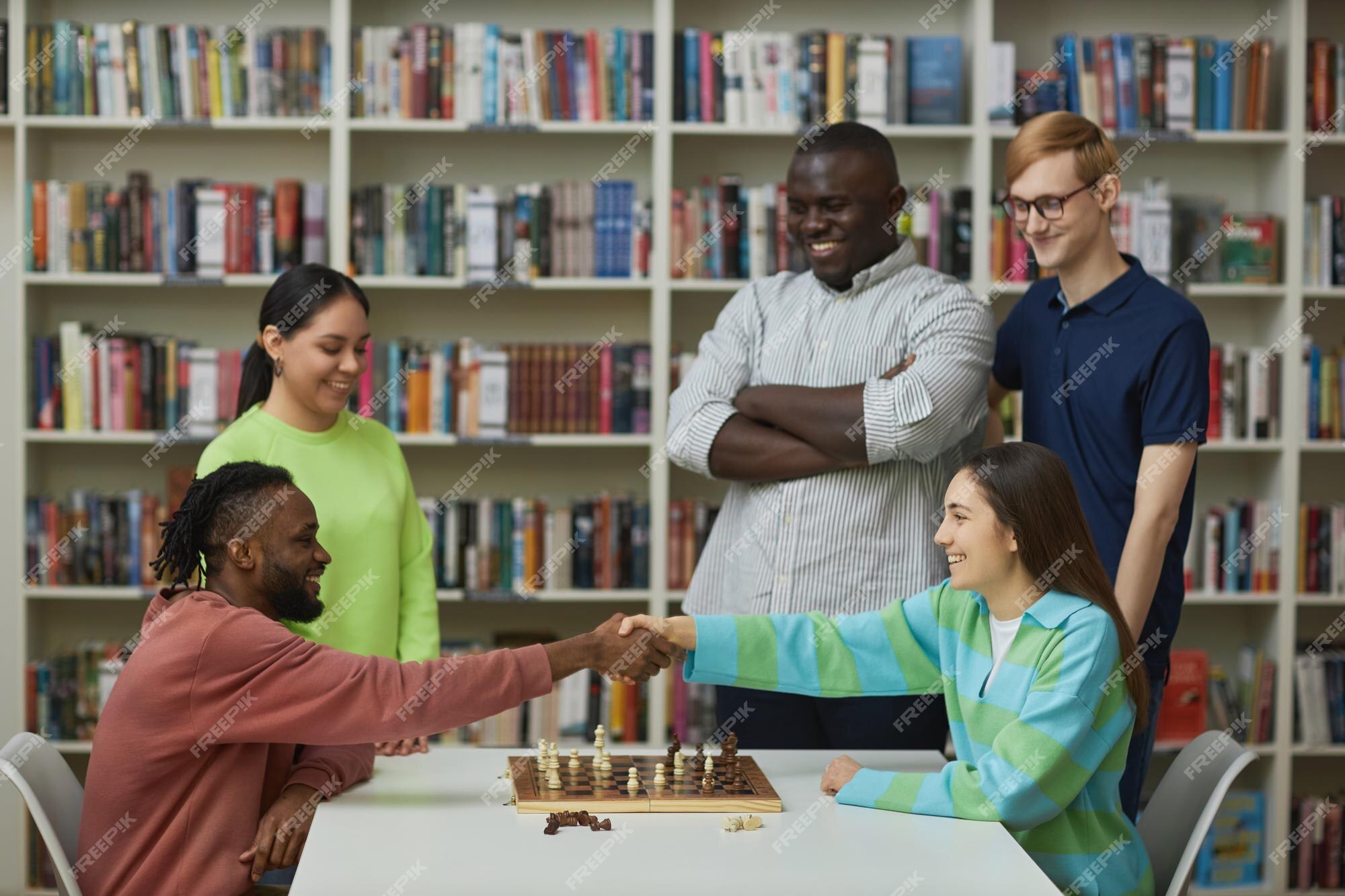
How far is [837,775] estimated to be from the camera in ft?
6.64

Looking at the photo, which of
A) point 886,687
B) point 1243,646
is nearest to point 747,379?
point 886,687

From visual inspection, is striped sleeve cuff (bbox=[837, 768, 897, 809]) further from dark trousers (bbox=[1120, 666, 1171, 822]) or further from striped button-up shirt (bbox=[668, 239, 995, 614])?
dark trousers (bbox=[1120, 666, 1171, 822])

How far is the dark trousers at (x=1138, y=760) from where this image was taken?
7.75 ft

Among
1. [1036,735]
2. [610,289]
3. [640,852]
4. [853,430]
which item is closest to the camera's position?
[640,852]

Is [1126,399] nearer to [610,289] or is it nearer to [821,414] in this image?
[821,414]

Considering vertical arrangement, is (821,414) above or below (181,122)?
below

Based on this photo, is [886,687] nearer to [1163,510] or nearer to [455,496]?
[1163,510]

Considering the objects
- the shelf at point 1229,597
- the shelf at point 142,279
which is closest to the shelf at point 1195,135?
the shelf at point 1229,597

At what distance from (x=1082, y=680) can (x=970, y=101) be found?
264 centimetres

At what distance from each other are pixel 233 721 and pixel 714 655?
2.56 ft

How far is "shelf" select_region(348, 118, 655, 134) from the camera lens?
3.89 metres

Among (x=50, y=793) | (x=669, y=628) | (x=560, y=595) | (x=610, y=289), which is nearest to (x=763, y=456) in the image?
(x=669, y=628)

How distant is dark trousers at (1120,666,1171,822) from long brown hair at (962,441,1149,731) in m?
0.40

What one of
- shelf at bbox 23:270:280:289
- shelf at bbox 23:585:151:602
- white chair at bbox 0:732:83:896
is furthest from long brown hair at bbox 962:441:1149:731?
shelf at bbox 23:585:151:602
